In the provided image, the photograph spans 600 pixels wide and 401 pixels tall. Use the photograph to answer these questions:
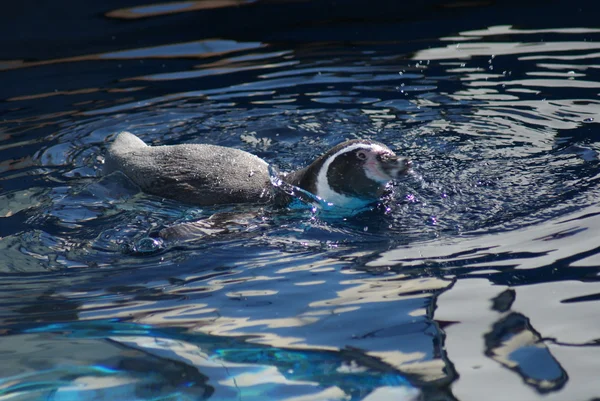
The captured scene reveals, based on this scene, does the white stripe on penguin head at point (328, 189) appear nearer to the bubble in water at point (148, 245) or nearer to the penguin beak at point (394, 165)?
the penguin beak at point (394, 165)

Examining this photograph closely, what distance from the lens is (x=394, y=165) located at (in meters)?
4.28

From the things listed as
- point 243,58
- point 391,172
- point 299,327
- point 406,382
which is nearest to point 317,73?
point 243,58

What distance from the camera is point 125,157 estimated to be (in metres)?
5.06

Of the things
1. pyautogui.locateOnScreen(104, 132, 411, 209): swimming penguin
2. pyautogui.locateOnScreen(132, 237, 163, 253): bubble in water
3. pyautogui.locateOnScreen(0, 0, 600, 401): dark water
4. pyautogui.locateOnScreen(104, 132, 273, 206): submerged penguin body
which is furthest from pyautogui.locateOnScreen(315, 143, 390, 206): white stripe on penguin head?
pyautogui.locateOnScreen(132, 237, 163, 253): bubble in water

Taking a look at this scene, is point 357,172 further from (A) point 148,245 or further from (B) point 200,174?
(A) point 148,245

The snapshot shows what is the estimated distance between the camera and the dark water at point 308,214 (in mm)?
2967

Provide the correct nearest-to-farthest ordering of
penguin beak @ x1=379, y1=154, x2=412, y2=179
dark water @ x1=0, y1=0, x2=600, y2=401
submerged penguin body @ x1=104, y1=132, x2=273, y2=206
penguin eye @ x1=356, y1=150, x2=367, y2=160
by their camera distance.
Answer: dark water @ x1=0, y1=0, x2=600, y2=401, penguin beak @ x1=379, y1=154, x2=412, y2=179, penguin eye @ x1=356, y1=150, x2=367, y2=160, submerged penguin body @ x1=104, y1=132, x2=273, y2=206

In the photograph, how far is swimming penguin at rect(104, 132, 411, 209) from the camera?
14.4 ft

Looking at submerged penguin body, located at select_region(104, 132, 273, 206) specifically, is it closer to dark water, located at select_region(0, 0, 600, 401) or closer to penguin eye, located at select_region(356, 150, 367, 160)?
dark water, located at select_region(0, 0, 600, 401)

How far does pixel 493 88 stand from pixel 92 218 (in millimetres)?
3376

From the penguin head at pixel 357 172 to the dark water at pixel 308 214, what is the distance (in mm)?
161

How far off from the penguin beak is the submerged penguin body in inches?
28.0

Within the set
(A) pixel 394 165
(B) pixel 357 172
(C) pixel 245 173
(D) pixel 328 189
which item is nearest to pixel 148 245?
(C) pixel 245 173

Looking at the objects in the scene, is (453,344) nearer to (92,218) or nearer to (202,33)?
(92,218)
